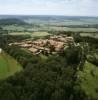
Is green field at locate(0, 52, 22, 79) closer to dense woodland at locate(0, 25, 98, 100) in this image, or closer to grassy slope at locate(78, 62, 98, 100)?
dense woodland at locate(0, 25, 98, 100)

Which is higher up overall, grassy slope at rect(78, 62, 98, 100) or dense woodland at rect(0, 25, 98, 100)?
dense woodland at rect(0, 25, 98, 100)

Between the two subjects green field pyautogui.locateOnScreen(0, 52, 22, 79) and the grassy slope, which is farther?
green field pyautogui.locateOnScreen(0, 52, 22, 79)

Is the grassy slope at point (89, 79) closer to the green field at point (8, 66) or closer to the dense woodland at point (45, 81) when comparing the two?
the dense woodland at point (45, 81)

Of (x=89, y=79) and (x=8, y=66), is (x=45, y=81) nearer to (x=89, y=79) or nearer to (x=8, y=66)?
(x=89, y=79)

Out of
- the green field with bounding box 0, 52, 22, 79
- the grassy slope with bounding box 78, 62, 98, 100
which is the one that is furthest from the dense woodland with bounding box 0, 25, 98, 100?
the green field with bounding box 0, 52, 22, 79

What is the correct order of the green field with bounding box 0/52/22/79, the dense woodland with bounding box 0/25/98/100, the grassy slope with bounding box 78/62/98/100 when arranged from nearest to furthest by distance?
the dense woodland with bounding box 0/25/98/100 < the grassy slope with bounding box 78/62/98/100 < the green field with bounding box 0/52/22/79

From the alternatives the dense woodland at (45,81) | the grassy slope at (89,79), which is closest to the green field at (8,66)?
the dense woodland at (45,81)

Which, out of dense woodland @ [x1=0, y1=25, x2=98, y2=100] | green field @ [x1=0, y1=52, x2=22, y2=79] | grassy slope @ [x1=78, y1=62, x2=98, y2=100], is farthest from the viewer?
green field @ [x1=0, y1=52, x2=22, y2=79]
